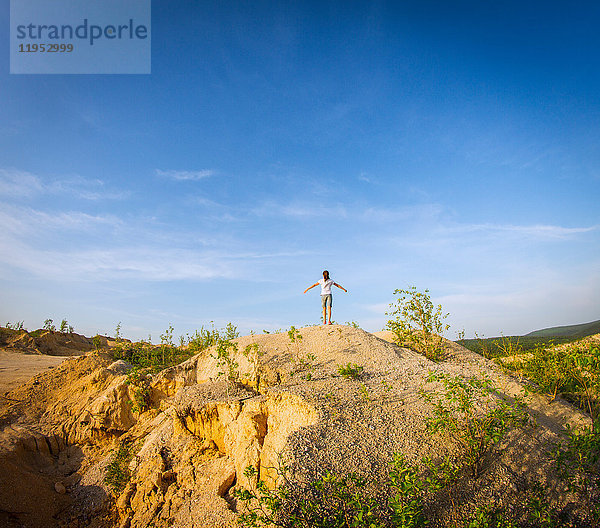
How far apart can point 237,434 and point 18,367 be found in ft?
36.8

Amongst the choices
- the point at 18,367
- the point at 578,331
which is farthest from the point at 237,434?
the point at 578,331

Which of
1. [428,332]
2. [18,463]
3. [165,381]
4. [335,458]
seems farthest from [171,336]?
[335,458]

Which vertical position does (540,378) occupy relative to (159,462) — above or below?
above

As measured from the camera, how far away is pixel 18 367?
12844 millimetres

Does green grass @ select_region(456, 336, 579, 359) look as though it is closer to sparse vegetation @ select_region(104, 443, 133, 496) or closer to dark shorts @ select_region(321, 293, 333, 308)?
dark shorts @ select_region(321, 293, 333, 308)

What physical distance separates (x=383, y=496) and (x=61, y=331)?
22106 millimetres

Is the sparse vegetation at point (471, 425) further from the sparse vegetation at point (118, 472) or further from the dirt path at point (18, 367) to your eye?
the dirt path at point (18, 367)

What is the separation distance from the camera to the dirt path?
1045 centimetres

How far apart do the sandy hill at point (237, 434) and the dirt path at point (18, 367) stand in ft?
3.03

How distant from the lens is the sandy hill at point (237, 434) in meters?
4.79

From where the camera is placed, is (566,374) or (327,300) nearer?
(566,374)

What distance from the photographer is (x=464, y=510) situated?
14.1 ft

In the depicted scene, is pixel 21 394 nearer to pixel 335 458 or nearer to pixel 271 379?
pixel 271 379

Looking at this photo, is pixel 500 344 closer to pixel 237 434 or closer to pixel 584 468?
pixel 584 468
